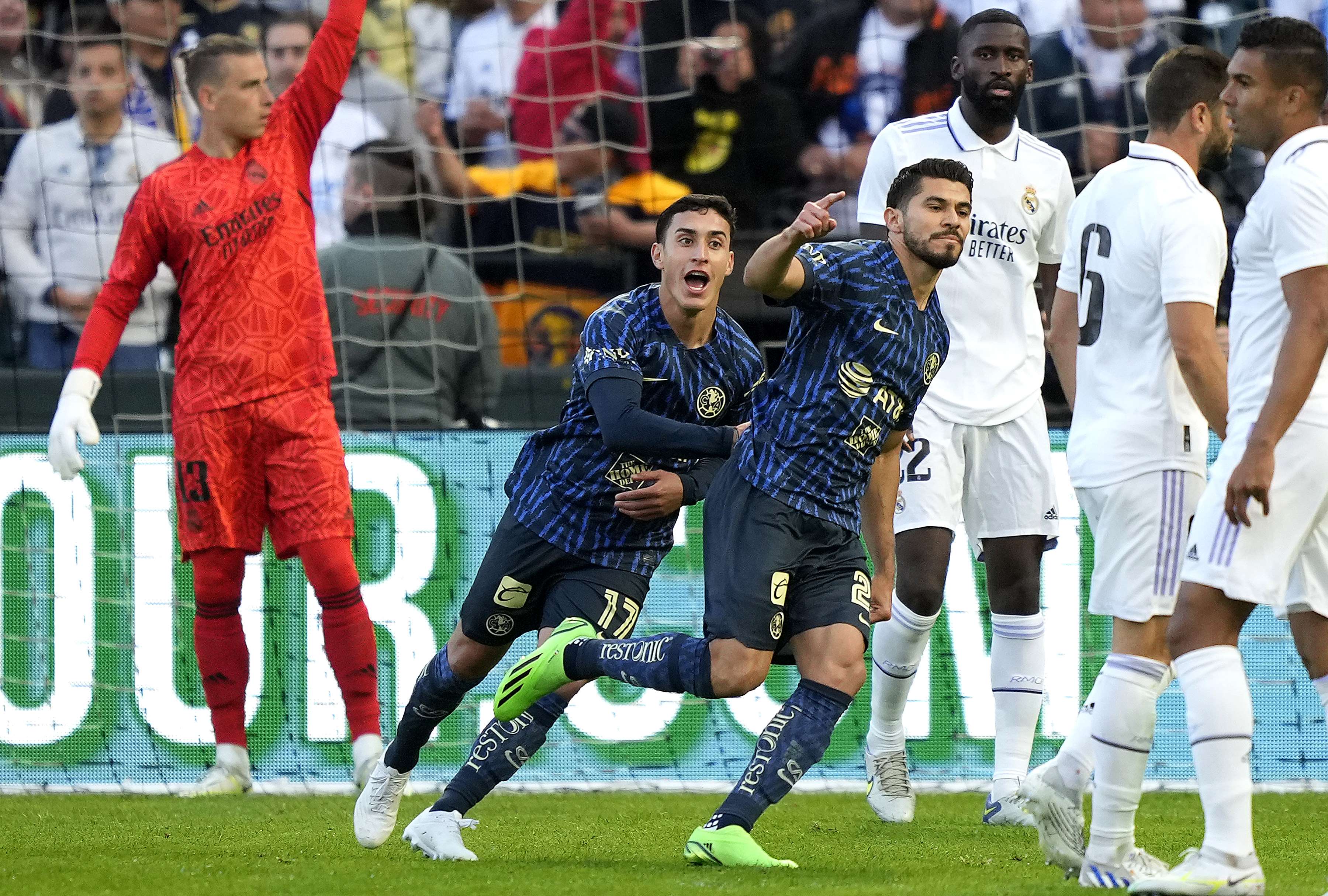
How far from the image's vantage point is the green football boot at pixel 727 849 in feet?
13.8

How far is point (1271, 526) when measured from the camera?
3.62 meters

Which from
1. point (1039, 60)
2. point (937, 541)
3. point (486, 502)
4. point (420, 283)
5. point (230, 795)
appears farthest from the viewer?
point (1039, 60)

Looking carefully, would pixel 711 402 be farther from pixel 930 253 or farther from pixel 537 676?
pixel 537 676

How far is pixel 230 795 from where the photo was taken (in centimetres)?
643

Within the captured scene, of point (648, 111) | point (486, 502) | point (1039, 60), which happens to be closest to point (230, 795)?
point (486, 502)

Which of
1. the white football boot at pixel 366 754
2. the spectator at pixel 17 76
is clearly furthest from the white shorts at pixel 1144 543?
the spectator at pixel 17 76

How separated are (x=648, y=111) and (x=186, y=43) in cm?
236

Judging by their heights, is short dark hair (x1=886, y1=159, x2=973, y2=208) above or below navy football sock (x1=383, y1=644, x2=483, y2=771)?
above

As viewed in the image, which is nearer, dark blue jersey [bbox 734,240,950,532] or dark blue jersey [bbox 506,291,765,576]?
dark blue jersey [bbox 734,240,950,532]

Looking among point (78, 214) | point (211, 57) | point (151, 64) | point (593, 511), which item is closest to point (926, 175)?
point (593, 511)

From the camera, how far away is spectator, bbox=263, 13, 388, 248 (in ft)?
27.9

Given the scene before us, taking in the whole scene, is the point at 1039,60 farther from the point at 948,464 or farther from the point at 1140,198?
the point at 1140,198

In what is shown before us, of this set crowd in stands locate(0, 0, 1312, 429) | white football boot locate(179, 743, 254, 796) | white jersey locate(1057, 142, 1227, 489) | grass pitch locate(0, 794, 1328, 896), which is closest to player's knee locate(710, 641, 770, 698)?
grass pitch locate(0, 794, 1328, 896)

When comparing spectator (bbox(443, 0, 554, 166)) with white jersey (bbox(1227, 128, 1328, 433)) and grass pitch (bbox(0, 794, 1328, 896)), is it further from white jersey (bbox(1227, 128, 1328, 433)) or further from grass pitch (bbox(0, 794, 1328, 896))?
white jersey (bbox(1227, 128, 1328, 433))
